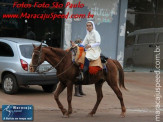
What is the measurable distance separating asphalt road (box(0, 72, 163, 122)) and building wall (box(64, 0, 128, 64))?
4.21 meters

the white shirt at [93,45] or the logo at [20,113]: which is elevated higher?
the white shirt at [93,45]

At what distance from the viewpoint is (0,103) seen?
37.0ft

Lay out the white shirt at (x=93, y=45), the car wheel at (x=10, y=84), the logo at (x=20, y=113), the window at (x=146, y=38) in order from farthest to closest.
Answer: the window at (x=146, y=38)
the car wheel at (x=10, y=84)
the white shirt at (x=93, y=45)
the logo at (x=20, y=113)

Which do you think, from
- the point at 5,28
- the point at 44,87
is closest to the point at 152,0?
the point at 5,28

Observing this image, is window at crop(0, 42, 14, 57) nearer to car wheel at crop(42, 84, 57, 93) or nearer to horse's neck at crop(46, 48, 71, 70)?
car wheel at crop(42, 84, 57, 93)

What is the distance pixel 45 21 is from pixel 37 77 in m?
7.09

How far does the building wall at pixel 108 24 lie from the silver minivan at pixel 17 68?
6.51 m

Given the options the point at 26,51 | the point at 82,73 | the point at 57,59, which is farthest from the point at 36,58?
the point at 26,51

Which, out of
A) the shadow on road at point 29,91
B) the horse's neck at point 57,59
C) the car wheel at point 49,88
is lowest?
the shadow on road at point 29,91

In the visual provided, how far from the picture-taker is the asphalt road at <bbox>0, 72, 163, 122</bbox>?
33.1ft

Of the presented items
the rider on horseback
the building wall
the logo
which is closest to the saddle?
the rider on horseback

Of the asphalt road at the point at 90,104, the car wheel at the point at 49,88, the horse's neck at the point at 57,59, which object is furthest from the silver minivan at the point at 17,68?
the horse's neck at the point at 57,59

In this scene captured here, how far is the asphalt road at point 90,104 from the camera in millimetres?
10078

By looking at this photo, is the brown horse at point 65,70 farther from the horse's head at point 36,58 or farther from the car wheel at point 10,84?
the car wheel at point 10,84
